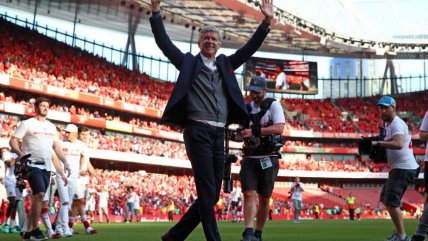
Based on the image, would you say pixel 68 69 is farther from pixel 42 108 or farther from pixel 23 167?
pixel 23 167

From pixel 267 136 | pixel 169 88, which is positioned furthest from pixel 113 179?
pixel 267 136

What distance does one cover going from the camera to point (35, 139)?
11.2 meters

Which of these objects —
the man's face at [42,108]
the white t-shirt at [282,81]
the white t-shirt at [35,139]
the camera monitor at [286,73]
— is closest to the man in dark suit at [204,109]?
the white t-shirt at [35,139]

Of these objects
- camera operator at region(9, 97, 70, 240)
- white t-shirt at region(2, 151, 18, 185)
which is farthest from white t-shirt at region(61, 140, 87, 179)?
camera operator at region(9, 97, 70, 240)

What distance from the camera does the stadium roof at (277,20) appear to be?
49625mm

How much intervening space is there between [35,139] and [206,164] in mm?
5137

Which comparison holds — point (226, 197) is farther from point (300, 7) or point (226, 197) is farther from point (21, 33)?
point (300, 7)

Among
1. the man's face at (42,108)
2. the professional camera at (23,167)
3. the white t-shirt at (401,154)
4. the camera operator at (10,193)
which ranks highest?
the man's face at (42,108)

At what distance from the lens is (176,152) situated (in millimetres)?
55000

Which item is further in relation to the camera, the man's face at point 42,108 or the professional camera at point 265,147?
the man's face at point 42,108

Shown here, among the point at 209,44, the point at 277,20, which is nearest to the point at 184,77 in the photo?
the point at 209,44

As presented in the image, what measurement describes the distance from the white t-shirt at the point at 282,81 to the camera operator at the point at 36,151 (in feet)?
197

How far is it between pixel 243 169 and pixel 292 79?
2446 inches

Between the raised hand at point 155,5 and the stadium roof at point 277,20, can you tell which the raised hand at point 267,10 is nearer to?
the raised hand at point 155,5
